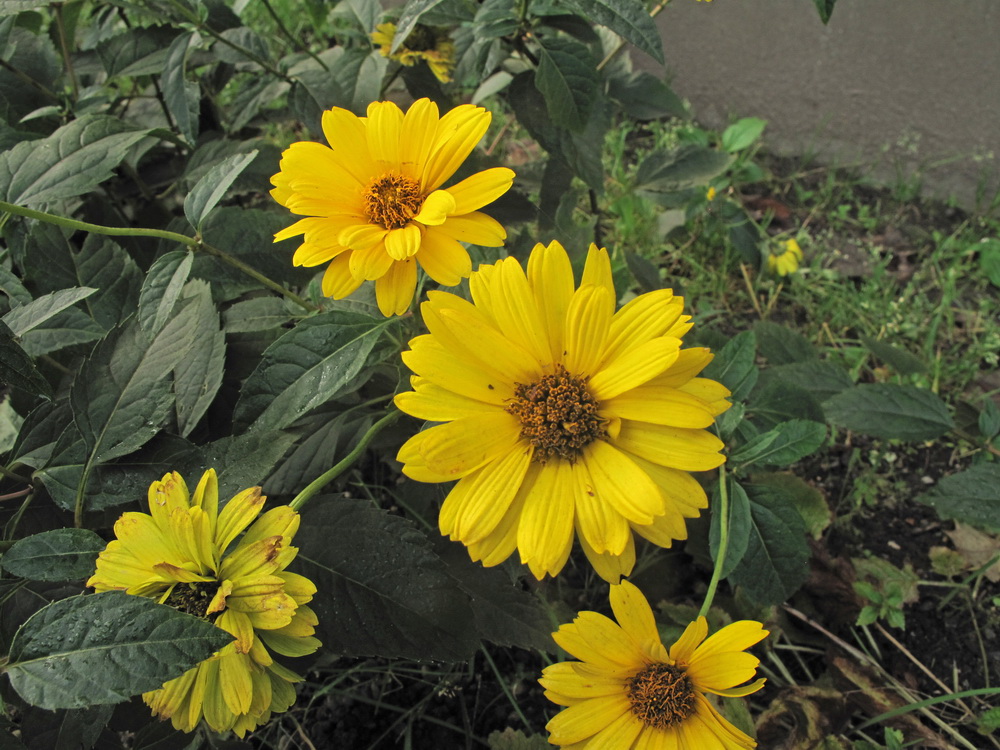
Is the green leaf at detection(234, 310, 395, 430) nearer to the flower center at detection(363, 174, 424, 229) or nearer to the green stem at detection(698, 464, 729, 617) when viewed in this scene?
the flower center at detection(363, 174, 424, 229)

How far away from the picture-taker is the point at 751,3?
2.87 m

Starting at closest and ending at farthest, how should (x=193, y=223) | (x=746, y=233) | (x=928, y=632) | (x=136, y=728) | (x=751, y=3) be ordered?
(x=193, y=223)
(x=136, y=728)
(x=928, y=632)
(x=746, y=233)
(x=751, y=3)

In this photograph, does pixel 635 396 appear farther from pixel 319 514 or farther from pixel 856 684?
pixel 856 684

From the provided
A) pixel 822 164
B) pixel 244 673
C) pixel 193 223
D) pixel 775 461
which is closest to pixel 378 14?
pixel 193 223

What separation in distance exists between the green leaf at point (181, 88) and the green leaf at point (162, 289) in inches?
18.5

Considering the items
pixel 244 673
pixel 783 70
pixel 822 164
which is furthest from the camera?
pixel 783 70

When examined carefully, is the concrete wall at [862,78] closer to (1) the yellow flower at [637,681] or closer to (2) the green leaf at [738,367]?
(2) the green leaf at [738,367]

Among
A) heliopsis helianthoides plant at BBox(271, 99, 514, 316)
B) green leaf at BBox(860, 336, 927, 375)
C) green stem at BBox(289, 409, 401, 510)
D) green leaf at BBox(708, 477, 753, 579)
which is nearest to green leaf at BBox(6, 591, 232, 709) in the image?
green stem at BBox(289, 409, 401, 510)

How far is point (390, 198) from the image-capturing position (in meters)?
1.04

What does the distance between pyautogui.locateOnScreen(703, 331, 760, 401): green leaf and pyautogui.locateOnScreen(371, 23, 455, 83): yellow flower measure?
0.73m

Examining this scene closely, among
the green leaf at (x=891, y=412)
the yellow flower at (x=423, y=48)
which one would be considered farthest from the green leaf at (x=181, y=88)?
the green leaf at (x=891, y=412)

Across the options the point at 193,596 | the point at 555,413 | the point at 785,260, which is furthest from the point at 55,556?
the point at 785,260

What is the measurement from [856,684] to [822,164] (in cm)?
166

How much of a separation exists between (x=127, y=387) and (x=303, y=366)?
0.88ft
